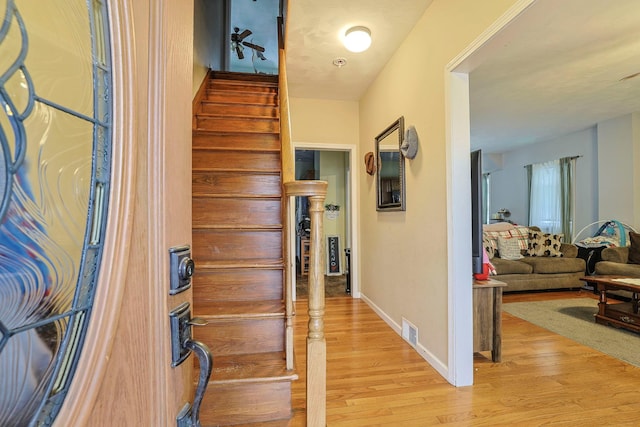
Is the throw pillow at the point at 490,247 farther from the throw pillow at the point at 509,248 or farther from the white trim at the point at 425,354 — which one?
the white trim at the point at 425,354

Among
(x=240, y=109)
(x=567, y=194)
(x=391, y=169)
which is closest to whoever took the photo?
(x=391, y=169)

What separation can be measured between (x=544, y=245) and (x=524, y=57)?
3.04m

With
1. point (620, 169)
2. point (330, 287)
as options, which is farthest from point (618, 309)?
point (330, 287)

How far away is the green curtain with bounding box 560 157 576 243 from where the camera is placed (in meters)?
5.61

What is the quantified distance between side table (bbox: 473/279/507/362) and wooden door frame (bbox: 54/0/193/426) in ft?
7.40

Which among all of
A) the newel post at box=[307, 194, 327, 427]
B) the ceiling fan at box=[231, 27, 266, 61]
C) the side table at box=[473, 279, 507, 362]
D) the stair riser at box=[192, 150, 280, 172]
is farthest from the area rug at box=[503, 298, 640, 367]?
the ceiling fan at box=[231, 27, 266, 61]

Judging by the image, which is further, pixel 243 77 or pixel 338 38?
pixel 243 77

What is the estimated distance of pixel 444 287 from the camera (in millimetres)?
2072

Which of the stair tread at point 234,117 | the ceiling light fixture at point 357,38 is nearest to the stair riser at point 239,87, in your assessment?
the stair tread at point 234,117

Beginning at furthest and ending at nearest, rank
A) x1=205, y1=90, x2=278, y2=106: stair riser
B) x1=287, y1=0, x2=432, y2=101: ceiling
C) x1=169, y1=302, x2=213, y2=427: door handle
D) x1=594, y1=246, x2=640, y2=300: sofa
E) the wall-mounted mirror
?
x1=594, y1=246, x2=640, y2=300: sofa → x1=205, y1=90, x2=278, y2=106: stair riser → the wall-mounted mirror → x1=287, y1=0, x2=432, y2=101: ceiling → x1=169, y1=302, x2=213, y2=427: door handle

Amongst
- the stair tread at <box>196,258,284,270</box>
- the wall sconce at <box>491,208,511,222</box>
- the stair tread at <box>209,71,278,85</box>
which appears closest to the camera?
the stair tread at <box>196,258,284,270</box>

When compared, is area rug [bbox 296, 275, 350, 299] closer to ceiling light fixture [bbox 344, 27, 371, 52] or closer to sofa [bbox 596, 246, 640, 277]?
ceiling light fixture [bbox 344, 27, 371, 52]

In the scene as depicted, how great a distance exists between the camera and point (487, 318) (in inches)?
89.6

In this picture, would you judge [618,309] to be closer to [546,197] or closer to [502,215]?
[546,197]
